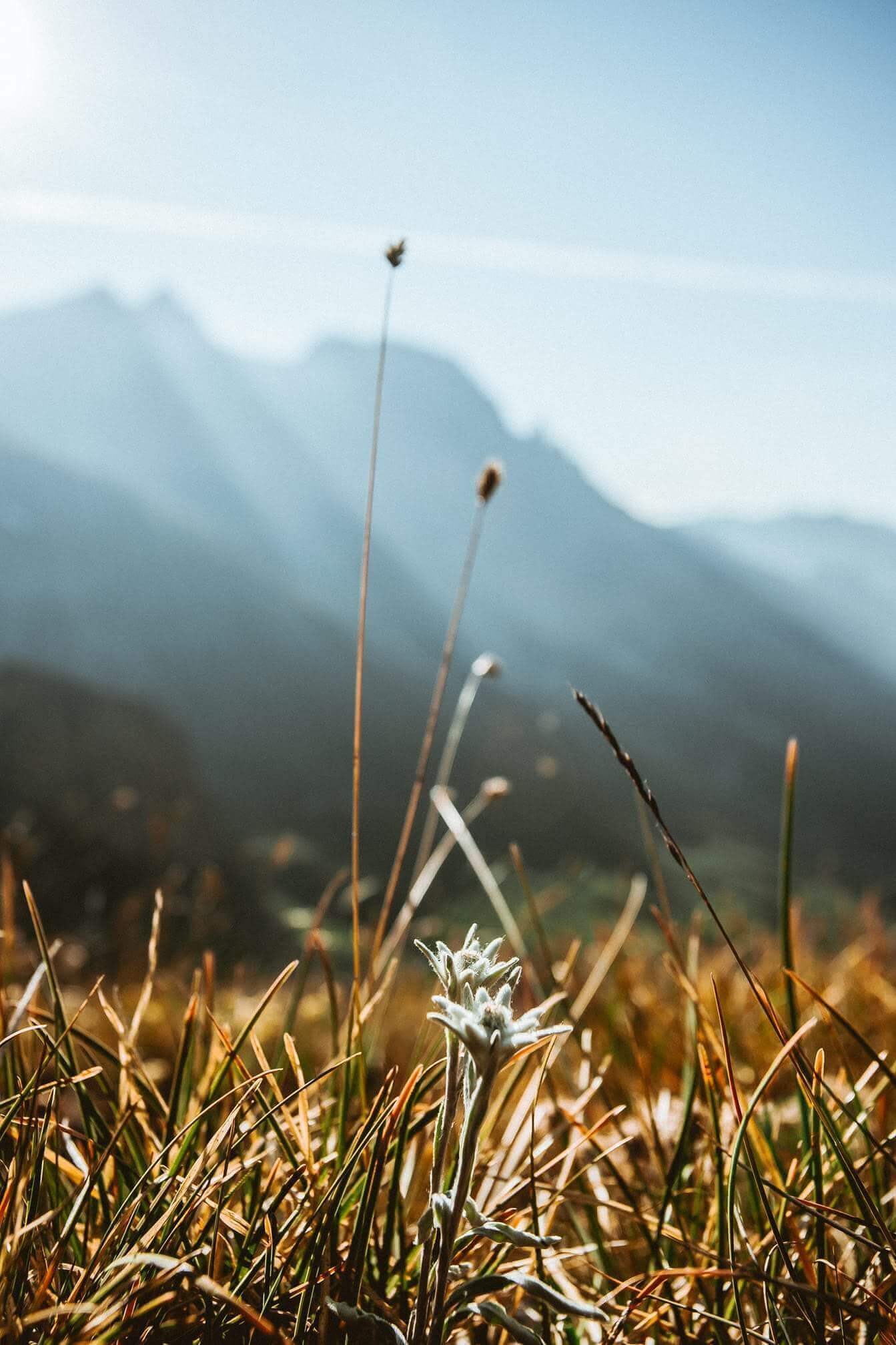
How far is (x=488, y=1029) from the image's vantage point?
41cm

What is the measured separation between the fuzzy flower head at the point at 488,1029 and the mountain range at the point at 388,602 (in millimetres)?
1450

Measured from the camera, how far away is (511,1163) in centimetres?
78

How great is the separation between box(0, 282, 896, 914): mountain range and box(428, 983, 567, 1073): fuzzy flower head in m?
1.45

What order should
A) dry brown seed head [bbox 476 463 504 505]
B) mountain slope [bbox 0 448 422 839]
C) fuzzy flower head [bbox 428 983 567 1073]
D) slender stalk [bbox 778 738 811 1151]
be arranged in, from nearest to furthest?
fuzzy flower head [bbox 428 983 567 1073], slender stalk [bbox 778 738 811 1151], dry brown seed head [bbox 476 463 504 505], mountain slope [bbox 0 448 422 839]

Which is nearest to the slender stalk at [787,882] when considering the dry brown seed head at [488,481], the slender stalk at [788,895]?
the slender stalk at [788,895]

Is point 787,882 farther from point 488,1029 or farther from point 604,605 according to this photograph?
point 604,605

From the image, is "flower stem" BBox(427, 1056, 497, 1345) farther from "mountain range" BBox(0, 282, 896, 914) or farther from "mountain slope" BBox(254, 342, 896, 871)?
"mountain slope" BBox(254, 342, 896, 871)

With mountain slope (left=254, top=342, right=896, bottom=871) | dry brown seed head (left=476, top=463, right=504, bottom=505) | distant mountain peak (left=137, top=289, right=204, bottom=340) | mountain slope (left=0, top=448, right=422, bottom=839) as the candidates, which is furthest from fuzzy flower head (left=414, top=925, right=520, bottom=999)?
distant mountain peak (left=137, top=289, right=204, bottom=340)

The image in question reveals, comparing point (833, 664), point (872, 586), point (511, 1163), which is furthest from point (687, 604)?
point (511, 1163)

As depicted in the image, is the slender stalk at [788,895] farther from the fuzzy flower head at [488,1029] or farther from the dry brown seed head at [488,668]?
the dry brown seed head at [488,668]

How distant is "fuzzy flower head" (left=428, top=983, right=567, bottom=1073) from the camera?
39cm

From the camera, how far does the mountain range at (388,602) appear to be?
43.1 ft

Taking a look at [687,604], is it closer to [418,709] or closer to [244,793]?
[418,709]

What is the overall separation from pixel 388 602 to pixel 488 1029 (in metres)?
26.0
